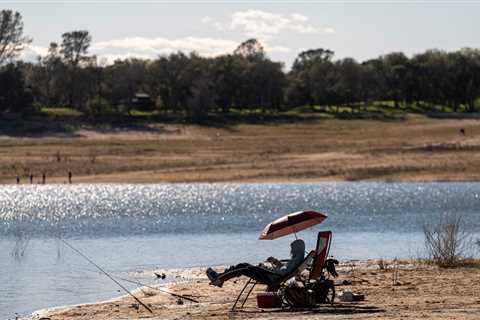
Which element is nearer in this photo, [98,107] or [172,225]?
[172,225]

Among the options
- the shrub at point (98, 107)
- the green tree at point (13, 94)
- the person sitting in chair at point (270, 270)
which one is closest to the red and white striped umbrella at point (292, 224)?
the person sitting in chair at point (270, 270)

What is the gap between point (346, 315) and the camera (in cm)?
1909

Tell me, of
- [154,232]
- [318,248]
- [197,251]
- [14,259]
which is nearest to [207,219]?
[154,232]

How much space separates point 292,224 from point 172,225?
81.4 feet

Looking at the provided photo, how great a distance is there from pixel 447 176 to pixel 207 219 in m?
23.6

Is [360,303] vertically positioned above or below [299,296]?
below

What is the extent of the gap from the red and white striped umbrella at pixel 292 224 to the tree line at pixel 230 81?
92.5m

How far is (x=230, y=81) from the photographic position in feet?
414

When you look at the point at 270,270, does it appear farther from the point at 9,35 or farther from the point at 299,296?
the point at 9,35

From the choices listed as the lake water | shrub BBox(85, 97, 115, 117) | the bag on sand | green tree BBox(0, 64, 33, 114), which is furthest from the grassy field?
the bag on sand

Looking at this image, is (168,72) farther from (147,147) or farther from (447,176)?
(447,176)

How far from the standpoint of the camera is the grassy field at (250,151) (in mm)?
69312

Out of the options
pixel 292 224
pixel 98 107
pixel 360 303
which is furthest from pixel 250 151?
pixel 360 303

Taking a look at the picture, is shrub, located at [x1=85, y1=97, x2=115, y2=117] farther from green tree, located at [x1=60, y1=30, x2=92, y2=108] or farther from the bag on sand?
the bag on sand
